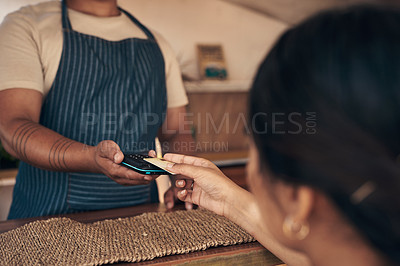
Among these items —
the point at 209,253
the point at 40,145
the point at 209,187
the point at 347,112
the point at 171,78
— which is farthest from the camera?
the point at 171,78

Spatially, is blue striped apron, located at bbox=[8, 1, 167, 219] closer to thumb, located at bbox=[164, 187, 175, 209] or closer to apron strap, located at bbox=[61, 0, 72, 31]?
apron strap, located at bbox=[61, 0, 72, 31]

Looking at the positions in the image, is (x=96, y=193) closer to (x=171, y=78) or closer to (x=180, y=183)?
(x=180, y=183)

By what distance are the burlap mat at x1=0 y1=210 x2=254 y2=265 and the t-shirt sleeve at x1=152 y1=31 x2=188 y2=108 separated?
Result: 0.56m

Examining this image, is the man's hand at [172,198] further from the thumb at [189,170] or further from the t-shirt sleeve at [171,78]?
the t-shirt sleeve at [171,78]

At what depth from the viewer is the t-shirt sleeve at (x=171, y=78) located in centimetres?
133

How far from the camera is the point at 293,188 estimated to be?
432 mm

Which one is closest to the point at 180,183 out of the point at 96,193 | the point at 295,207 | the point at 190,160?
the point at 190,160

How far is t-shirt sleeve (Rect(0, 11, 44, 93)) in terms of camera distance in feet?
3.23

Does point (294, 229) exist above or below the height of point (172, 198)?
above

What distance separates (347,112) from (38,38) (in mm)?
934

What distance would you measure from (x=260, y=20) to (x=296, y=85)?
8.87ft

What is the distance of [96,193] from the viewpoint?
43.1 inches

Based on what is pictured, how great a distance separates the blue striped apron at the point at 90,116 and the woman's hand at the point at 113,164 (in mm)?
215

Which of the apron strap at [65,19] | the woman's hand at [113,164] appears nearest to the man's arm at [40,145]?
the woman's hand at [113,164]
